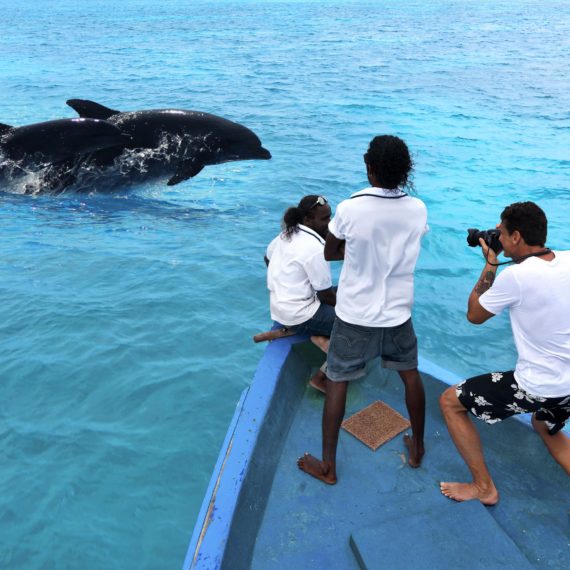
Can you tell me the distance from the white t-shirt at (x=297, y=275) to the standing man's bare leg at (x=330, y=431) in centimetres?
84

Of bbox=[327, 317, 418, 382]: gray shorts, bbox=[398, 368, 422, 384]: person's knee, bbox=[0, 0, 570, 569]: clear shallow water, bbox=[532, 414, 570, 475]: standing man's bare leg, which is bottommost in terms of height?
bbox=[0, 0, 570, 569]: clear shallow water

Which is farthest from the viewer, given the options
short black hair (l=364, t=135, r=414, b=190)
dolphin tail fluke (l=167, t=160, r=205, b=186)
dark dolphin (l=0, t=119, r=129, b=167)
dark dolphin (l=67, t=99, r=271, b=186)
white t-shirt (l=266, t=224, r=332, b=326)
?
dolphin tail fluke (l=167, t=160, r=205, b=186)

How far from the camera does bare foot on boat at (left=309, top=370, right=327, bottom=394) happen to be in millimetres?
4492

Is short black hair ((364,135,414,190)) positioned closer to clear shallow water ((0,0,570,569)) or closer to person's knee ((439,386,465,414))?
person's knee ((439,386,465,414))

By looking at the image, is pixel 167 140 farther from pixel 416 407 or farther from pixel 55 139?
pixel 416 407

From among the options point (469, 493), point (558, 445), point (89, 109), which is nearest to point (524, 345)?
point (558, 445)

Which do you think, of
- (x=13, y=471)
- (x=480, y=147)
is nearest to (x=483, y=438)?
(x=13, y=471)

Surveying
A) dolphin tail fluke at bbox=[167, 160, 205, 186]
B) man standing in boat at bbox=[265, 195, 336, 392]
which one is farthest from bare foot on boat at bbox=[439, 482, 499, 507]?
dolphin tail fluke at bbox=[167, 160, 205, 186]

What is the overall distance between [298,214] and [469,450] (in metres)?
1.90

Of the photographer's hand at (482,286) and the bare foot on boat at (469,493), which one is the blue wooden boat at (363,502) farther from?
the photographer's hand at (482,286)

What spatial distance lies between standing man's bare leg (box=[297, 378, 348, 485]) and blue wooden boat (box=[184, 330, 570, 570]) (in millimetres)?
76

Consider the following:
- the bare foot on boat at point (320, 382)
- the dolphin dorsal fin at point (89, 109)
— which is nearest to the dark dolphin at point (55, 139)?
the dolphin dorsal fin at point (89, 109)

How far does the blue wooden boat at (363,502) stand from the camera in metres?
3.13

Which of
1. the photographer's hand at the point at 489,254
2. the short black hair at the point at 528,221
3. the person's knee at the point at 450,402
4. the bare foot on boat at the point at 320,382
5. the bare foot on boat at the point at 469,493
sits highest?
the short black hair at the point at 528,221
